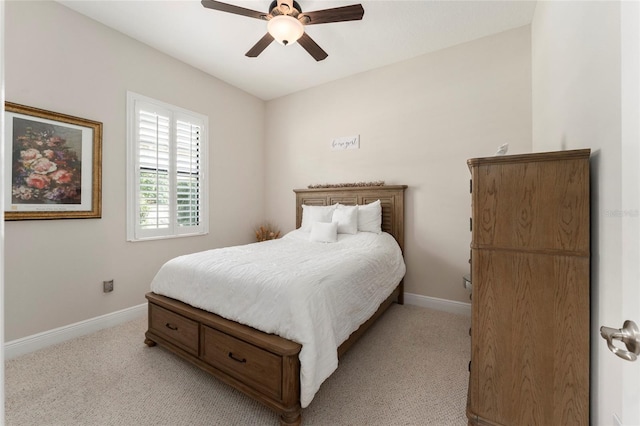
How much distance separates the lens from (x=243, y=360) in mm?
1635

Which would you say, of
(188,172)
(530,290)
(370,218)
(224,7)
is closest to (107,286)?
(188,172)

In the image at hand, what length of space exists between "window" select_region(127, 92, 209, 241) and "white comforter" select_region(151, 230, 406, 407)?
1.12m

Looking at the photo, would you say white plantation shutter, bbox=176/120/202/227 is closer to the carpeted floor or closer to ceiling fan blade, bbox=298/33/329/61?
the carpeted floor

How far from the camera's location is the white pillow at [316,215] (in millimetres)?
3404

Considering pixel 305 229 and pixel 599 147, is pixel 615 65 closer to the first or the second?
pixel 599 147

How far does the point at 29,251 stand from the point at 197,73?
8.44 ft

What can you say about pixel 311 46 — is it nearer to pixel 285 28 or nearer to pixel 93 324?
pixel 285 28

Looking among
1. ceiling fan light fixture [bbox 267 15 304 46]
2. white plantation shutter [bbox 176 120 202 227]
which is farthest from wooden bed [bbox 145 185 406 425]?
ceiling fan light fixture [bbox 267 15 304 46]

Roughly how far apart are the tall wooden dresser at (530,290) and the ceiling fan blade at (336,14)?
4.75 ft

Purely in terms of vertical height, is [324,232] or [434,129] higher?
[434,129]

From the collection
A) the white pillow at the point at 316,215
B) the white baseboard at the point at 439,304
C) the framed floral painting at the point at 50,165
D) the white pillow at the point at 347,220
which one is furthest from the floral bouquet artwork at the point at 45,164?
the white baseboard at the point at 439,304

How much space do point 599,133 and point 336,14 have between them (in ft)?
5.98

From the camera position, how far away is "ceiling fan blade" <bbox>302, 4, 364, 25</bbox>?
200 centimetres

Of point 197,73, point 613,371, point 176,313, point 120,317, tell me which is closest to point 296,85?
point 197,73
